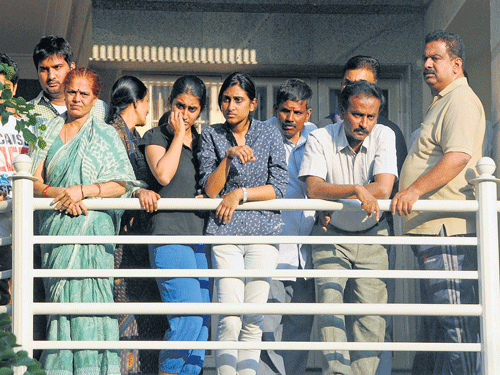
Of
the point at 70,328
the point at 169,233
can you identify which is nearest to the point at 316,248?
the point at 169,233

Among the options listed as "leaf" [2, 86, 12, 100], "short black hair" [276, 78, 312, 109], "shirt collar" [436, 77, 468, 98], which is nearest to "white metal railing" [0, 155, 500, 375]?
"leaf" [2, 86, 12, 100]

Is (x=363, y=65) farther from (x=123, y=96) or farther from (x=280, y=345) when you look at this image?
(x=280, y=345)

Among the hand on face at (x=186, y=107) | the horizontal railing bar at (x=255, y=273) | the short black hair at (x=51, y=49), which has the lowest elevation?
the horizontal railing bar at (x=255, y=273)

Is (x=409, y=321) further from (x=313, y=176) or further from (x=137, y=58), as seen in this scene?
(x=137, y=58)

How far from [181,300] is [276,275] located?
23.4 inches

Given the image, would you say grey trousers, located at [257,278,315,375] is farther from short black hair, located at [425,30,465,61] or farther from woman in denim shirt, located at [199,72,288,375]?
short black hair, located at [425,30,465,61]

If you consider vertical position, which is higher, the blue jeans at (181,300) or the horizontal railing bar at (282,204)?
the horizontal railing bar at (282,204)

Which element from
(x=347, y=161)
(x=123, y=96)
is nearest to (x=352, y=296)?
(x=347, y=161)

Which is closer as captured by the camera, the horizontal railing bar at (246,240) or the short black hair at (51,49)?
the horizontal railing bar at (246,240)

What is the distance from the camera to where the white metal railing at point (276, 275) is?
3822 millimetres

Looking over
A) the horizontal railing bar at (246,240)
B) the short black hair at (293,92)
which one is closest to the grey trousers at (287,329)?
the horizontal railing bar at (246,240)

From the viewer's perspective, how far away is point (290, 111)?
5.04 meters

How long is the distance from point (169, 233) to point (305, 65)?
10.5 feet

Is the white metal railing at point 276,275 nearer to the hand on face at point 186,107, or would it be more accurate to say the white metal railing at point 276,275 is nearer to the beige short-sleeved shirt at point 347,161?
the beige short-sleeved shirt at point 347,161
